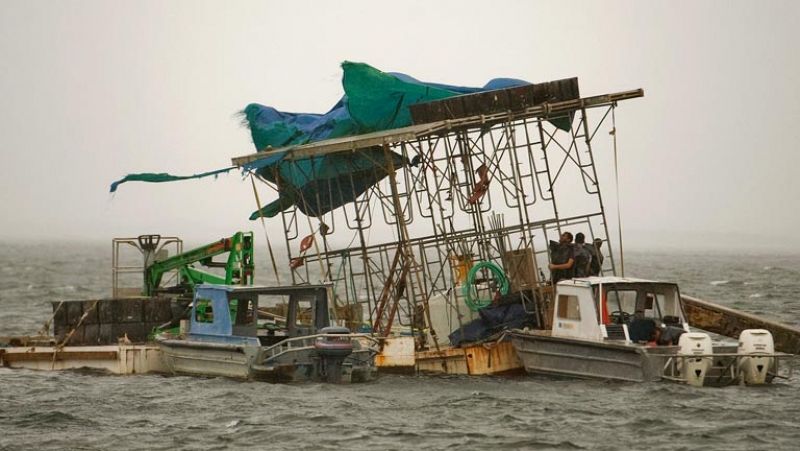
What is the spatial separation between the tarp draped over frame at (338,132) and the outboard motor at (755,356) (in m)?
9.75

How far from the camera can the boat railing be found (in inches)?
1053

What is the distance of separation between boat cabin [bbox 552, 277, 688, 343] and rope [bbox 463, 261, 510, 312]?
181 cm

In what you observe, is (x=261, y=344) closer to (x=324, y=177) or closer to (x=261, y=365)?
(x=261, y=365)

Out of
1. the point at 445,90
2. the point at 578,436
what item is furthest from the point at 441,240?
the point at 578,436

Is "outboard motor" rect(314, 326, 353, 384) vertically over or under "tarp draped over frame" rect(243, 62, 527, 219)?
under

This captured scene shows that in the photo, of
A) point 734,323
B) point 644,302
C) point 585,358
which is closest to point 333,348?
point 585,358

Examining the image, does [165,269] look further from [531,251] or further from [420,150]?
[531,251]

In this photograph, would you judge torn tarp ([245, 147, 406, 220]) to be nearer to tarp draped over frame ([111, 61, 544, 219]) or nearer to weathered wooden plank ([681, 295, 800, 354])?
tarp draped over frame ([111, 61, 544, 219])

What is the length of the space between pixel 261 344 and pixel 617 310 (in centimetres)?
827

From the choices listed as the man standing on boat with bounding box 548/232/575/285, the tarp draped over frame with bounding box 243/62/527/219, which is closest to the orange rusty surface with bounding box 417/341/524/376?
the man standing on boat with bounding box 548/232/575/285

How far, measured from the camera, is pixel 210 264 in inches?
1305

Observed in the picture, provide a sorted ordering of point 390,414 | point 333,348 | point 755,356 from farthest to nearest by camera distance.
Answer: point 333,348 → point 755,356 → point 390,414

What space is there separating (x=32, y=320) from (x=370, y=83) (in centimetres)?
2152

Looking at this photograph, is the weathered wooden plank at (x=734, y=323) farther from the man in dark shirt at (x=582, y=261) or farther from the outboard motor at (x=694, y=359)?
the outboard motor at (x=694, y=359)
